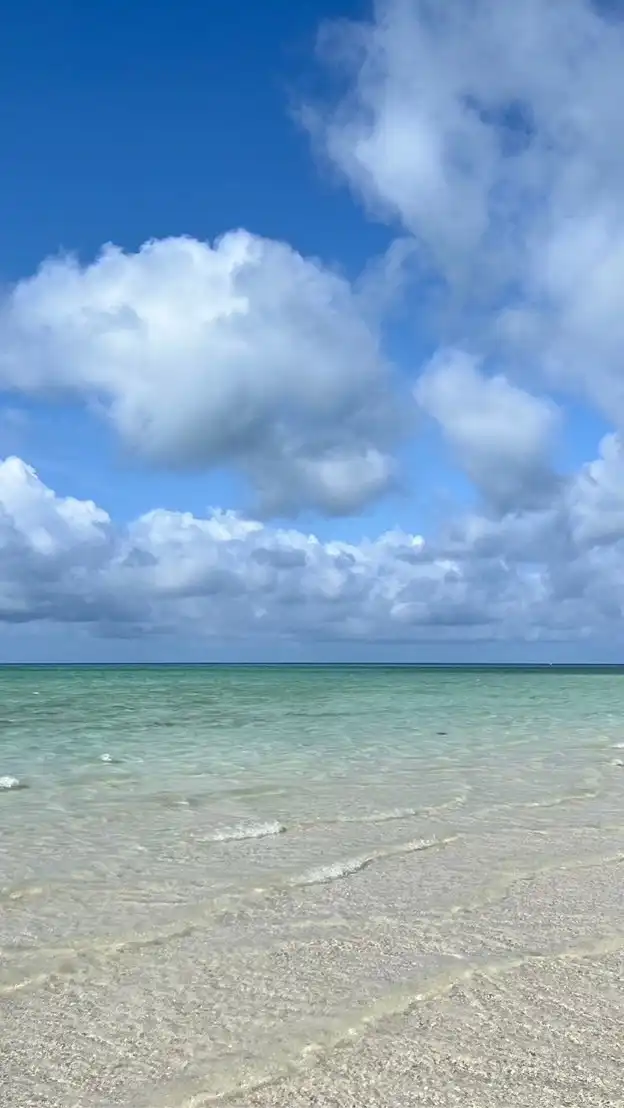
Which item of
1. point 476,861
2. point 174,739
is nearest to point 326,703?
point 174,739

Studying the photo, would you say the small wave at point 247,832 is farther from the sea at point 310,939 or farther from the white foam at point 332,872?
the white foam at point 332,872

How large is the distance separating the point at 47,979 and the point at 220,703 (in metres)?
33.2

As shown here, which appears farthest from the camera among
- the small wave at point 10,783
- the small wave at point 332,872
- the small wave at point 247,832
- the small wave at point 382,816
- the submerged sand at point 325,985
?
the small wave at point 10,783

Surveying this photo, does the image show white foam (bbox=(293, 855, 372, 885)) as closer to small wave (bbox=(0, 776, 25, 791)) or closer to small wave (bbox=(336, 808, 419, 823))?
small wave (bbox=(336, 808, 419, 823))

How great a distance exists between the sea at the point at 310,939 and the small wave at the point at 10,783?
6 centimetres

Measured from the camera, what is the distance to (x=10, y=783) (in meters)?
13.9

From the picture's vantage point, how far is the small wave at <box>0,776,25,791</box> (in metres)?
13.6

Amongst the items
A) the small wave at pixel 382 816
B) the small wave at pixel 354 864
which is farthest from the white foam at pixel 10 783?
the small wave at pixel 354 864

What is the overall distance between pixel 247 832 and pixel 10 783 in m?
5.41

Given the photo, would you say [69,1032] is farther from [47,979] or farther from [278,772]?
[278,772]

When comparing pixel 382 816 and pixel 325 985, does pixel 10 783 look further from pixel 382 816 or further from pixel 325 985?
pixel 325 985

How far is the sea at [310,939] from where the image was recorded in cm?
427

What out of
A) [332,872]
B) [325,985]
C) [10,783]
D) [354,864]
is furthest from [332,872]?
[10,783]

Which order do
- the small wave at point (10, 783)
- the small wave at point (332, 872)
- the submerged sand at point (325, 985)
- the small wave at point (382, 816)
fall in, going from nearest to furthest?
the submerged sand at point (325, 985) → the small wave at point (332, 872) → the small wave at point (382, 816) → the small wave at point (10, 783)
